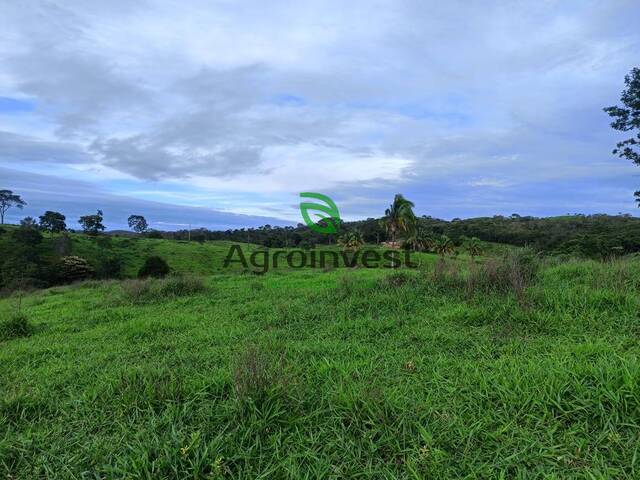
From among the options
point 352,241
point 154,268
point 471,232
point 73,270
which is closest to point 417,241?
point 352,241

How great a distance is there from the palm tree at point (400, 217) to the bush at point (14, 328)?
30.1m

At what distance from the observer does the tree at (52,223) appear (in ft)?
189

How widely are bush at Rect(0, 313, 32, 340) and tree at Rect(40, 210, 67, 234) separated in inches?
2438

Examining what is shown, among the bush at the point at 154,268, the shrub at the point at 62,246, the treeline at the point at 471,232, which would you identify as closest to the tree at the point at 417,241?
the treeline at the point at 471,232

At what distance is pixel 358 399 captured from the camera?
2.59 meters

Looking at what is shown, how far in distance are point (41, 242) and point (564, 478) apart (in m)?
59.2

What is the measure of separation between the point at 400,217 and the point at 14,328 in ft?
99.8

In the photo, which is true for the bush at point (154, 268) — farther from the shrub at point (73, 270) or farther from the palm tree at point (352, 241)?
the palm tree at point (352, 241)

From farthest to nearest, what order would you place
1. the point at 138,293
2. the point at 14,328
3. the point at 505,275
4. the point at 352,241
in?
1. the point at 352,241
2. the point at 138,293
3. the point at 14,328
4. the point at 505,275

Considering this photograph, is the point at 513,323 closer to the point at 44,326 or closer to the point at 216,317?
the point at 216,317

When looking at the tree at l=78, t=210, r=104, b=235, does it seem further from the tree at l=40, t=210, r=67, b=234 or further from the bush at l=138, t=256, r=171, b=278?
the bush at l=138, t=256, r=171, b=278

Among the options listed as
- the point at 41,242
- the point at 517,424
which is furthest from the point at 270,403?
the point at 41,242

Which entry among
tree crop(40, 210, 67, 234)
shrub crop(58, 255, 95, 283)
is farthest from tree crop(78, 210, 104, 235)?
shrub crop(58, 255, 95, 283)

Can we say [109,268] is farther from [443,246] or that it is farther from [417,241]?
[443,246]
